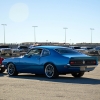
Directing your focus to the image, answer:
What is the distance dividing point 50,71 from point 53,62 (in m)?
0.43

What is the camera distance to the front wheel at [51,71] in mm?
14492

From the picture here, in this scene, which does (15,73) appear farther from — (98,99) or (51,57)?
(98,99)

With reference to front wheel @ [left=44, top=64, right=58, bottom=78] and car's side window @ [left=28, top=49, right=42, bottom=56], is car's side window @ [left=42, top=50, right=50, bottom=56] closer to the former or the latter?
car's side window @ [left=28, top=49, right=42, bottom=56]

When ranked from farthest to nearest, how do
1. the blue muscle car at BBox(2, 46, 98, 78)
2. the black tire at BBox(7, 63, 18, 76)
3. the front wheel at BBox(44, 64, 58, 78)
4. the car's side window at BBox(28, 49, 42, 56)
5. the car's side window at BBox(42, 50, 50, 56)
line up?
the black tire at BBox(7, 63, 18, 76) < the car's side window at BBox(28, 49, 42, 56) < the car's side window at BBox(42, 50, 50, 56) < the front wheel at BBox(44, 64, 58, 78) < the blue muscle car at BBox(2, 46, 98, 78)

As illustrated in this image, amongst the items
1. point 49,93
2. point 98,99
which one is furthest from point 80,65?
point 98,99

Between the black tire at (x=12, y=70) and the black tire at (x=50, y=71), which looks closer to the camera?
the black tire at (x=50, y=71)

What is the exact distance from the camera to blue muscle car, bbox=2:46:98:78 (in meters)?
14.2

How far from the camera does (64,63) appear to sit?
1419 cm

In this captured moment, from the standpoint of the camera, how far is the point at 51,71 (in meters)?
14.6

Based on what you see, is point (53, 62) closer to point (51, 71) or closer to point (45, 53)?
point (51, 71)

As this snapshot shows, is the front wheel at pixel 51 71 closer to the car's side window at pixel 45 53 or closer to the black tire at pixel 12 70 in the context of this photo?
the car's side window at pixel 45 53

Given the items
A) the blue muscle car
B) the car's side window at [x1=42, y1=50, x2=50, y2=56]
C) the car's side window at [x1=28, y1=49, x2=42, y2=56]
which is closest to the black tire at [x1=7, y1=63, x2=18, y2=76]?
the blue muscle car

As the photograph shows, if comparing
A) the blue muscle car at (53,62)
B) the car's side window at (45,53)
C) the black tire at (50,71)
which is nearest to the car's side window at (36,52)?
the blue muscle car at (53,62)

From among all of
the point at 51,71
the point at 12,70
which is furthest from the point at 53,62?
the point at 12,70
